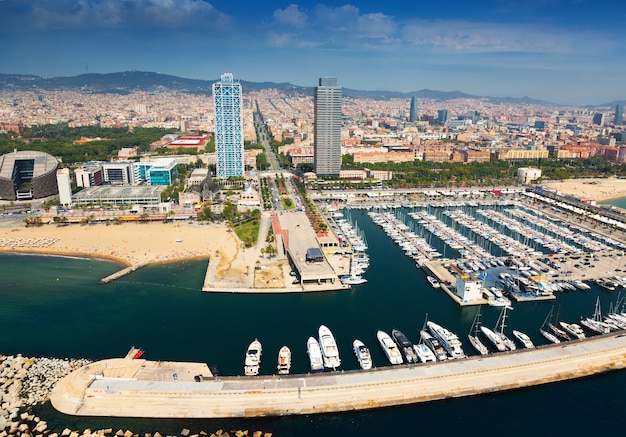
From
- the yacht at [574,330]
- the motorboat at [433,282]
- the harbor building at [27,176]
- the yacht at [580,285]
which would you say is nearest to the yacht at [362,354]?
the motorboat at [433,282]

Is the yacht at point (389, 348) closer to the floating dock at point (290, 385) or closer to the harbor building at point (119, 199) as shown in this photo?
the floating dock at point (290, 385)

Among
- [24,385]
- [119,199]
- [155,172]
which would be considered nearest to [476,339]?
[24,385]

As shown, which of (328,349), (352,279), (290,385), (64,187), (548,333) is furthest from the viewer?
(64,187)

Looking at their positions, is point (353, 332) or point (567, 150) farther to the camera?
point (567, 150)

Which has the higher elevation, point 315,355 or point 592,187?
point 592,187

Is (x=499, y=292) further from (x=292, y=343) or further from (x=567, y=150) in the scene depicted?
(x=567, y=150)

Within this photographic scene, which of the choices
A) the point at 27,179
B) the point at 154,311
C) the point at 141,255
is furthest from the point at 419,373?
the point at 27,179

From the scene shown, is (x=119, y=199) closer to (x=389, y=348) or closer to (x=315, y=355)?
(x=315, y=355)
